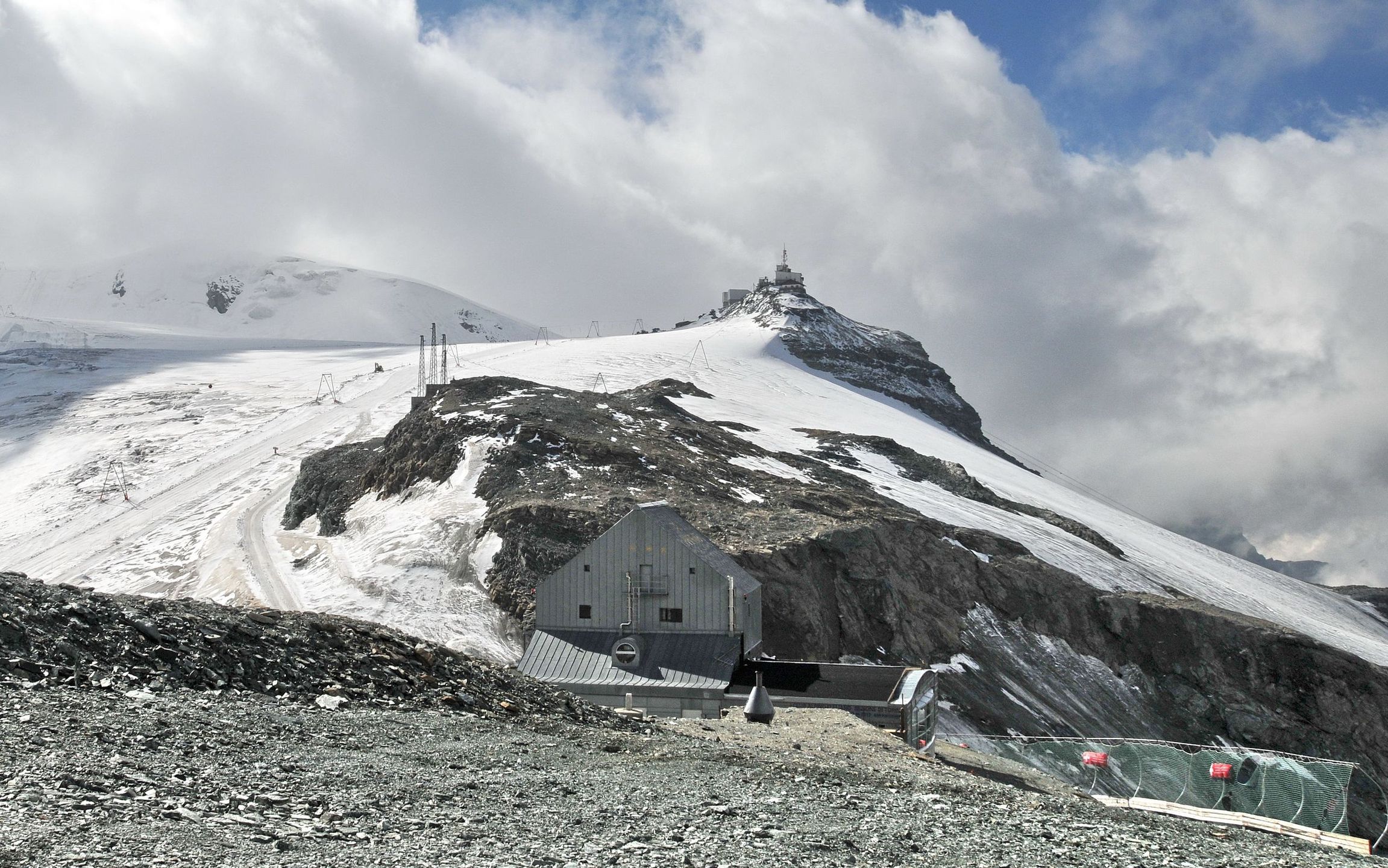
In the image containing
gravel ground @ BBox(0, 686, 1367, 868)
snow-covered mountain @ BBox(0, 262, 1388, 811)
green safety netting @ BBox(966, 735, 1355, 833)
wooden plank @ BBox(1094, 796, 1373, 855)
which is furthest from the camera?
snow-covered mountain @ BBox(0, 262, 1388, 811)

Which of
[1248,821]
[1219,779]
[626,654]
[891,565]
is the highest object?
[891,565]

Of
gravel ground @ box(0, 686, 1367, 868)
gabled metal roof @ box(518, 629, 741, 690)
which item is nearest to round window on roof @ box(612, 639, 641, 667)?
gabled metal roof @ box(518, 629, 741, 690)

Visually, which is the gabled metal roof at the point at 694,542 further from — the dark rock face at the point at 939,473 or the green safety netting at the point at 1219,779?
the dark rock face at the point at 939,473

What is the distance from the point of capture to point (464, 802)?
12.1 metres

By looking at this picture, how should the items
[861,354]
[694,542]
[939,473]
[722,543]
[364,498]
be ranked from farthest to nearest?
[861,354]
[939,473]
[364,498]
[722,543]
[694,542]

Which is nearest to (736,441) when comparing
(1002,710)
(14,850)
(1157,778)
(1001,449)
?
(1002,710)

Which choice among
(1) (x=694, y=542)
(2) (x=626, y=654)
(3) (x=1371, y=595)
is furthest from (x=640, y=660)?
(3) (x=1371, y=595)

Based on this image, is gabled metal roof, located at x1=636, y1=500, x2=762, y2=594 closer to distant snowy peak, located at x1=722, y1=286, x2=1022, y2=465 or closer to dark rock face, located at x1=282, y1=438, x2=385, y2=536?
dark rock face, located at x1=282, y1=438, x2=385, y2=536

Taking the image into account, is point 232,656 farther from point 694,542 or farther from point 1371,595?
point 1371,595

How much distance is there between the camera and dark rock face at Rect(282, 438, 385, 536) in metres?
54.6

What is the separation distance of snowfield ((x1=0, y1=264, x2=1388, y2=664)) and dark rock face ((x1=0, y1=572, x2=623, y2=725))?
18.2 meters

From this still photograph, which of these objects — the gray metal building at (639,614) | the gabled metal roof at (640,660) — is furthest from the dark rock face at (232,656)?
the gray metal building at (639,614)

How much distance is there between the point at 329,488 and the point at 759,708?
130 feet

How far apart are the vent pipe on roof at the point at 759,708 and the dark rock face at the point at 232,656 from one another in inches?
202
